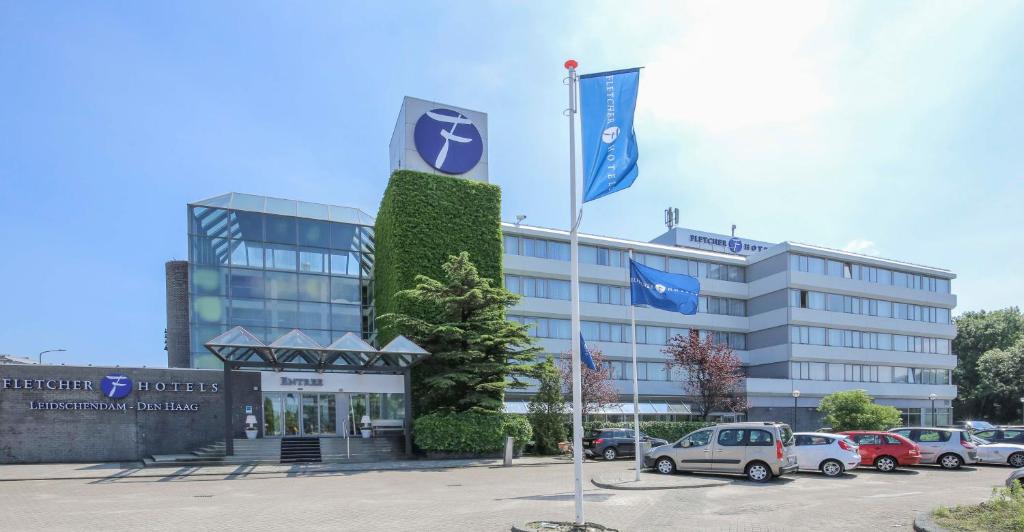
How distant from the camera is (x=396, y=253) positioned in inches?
1345

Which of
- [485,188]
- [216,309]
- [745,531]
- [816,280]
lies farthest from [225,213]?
[816,280]

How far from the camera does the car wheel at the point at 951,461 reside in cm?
2412

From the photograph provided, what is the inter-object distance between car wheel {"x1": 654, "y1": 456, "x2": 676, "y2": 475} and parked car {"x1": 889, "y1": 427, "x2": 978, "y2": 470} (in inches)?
391

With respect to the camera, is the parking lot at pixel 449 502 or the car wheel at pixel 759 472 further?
the car wheel at pixel 759 472

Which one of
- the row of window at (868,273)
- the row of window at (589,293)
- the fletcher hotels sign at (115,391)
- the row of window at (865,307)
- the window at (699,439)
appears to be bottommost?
the window at (699,439)

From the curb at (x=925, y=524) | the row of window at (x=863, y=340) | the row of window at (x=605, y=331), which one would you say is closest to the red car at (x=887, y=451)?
the curb at (x=925, y=524)

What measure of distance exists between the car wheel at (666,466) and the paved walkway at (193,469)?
7224 millimetres

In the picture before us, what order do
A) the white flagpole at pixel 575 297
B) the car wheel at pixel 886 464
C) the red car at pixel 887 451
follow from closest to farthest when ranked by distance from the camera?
the white flagpole at pixel 575 297, the red car at pixel 887 451, the car wheel at pixel 886 464

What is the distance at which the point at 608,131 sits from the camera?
12.1 m

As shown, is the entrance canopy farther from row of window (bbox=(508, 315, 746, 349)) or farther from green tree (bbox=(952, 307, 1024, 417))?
green tree (bbox=(952, 307, 1024, 417))

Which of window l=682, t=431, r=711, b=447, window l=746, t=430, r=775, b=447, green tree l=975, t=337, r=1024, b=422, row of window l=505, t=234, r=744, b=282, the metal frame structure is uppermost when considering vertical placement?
row of window l=505, t=234, r=744, b=282

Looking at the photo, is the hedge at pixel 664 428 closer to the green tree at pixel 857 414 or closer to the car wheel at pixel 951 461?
the green tree at pixel 857 414

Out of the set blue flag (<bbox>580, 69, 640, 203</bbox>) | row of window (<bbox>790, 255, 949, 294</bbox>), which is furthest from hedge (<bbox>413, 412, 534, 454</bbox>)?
row of window (<bbox>790, 255, 949, 294</bbox>)

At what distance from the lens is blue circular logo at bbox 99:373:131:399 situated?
2641 cm
